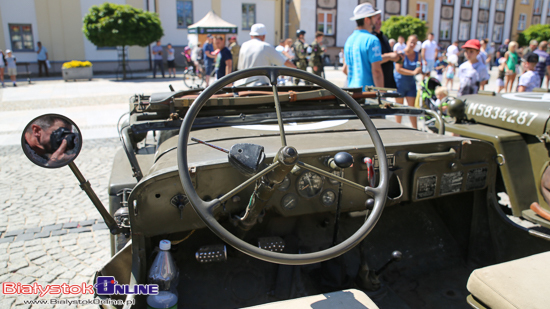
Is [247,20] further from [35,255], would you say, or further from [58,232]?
[35,255]

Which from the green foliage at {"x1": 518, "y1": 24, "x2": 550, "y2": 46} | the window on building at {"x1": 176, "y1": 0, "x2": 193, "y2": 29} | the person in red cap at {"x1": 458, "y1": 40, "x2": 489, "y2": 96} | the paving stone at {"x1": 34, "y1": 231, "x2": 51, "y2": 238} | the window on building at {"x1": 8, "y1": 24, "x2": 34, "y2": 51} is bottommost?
the paving stone at {"x1": 34, "y1": 231, "x2": 51, "y2": 238}

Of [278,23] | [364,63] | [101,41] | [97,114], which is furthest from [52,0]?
[364,63]

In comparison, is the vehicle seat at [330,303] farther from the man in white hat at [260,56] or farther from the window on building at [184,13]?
the window on building at [184,13]

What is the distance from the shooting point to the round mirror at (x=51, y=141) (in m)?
1.93

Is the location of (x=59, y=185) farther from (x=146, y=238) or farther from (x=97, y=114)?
(x=97, y=114)

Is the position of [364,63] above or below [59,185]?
above

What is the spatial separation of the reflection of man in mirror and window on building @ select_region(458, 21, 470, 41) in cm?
3756

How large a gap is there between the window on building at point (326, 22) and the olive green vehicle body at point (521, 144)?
2631 cm

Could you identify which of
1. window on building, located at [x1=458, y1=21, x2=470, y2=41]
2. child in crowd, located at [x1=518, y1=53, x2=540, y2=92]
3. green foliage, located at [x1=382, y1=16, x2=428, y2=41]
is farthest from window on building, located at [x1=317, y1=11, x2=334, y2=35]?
child in crowd, located at [x1=518, y1=53, x2=540, y2=92]

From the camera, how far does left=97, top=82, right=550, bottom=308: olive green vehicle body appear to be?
6.43 ft

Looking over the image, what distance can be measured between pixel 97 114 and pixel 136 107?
272 inches

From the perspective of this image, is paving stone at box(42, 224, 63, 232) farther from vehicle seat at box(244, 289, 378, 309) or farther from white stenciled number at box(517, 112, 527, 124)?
white stenciled number at box(517, 112, 527, 124)

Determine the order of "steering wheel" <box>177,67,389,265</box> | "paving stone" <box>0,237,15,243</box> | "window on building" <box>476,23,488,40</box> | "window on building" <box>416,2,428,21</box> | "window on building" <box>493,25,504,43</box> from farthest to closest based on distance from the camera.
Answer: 1. "window on building" <box>493,25,504,43</box>
2. "window on building" <box>476,23,488,40</box>
3. "window on building" <box>416,2,428,21</box>
4. "paving stone" <box>0,237,15,243</box>
5. "steering wheel" <box>177,67,389,265</box>

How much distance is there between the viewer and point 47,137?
198cm
